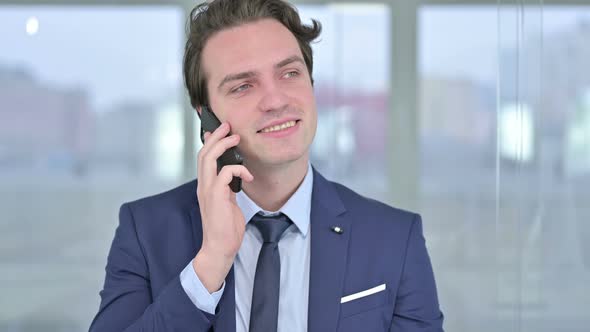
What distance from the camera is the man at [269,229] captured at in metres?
1.84

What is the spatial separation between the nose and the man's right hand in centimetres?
16

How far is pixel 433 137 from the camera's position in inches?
169

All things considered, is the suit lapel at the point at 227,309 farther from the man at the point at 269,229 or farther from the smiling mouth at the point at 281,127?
the smiling mouth at the point at 281,127

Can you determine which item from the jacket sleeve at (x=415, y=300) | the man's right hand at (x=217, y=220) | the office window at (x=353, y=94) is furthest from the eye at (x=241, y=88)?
the office window at (x=353, y=94)

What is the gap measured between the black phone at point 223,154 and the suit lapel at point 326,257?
265 millimetres

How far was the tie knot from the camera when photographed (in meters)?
1.94

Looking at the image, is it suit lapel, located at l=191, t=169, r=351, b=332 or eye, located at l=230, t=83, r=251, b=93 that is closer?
suit lapel, located at l=191, t=169, r=351, b=332

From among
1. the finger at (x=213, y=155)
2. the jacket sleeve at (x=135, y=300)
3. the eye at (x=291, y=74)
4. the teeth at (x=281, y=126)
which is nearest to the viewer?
the jacket sleeve at (x=135, y=300)

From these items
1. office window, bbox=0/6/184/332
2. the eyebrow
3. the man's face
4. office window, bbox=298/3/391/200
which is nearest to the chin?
the man's face

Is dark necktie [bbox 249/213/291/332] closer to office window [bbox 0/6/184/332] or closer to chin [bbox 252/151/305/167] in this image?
chin [bbox 252/151/305/167]

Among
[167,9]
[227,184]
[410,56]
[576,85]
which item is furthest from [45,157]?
[576,85]

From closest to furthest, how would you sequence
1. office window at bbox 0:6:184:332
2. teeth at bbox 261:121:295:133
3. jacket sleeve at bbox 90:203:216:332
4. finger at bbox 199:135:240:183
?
1. jacket sleeve at bbox 90:203:216:332
2. finger at bbox 199:135:240:183
3. teeth at bbox 261:121:295:133
4. office window at bbox 0:6:184:332

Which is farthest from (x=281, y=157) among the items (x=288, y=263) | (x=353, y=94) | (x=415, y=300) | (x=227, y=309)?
(x=353, y=94)

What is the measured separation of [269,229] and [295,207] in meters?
0.10
